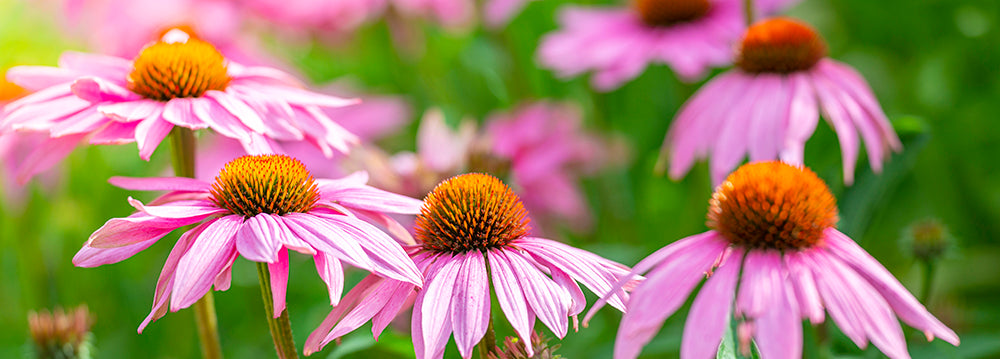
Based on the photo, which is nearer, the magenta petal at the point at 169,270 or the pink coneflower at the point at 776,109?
the magenta petal at the point at 169,270

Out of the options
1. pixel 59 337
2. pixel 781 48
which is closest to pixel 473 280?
pixel 59 337

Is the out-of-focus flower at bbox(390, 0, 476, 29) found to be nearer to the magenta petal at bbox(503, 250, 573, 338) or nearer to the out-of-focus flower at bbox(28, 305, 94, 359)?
the out-of-focus flower at bbox(28, 305, 94, 359)

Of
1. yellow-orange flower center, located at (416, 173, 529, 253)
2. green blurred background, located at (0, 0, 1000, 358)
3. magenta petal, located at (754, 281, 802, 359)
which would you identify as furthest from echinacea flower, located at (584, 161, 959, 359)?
green blurred background, located at (0, 0, 1000, 358)

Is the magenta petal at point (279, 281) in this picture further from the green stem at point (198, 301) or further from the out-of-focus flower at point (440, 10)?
the out-of-focus flower at point (440, 10)

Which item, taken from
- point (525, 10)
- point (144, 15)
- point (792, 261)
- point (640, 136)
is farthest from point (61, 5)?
point (792, 261)

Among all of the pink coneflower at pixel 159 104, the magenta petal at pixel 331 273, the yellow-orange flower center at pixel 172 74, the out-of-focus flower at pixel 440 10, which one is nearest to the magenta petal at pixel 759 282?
the magenta petal at pixel 331 273

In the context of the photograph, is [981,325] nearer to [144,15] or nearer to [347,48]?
[347,48]

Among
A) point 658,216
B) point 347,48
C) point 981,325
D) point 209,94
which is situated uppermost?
point 347,48
